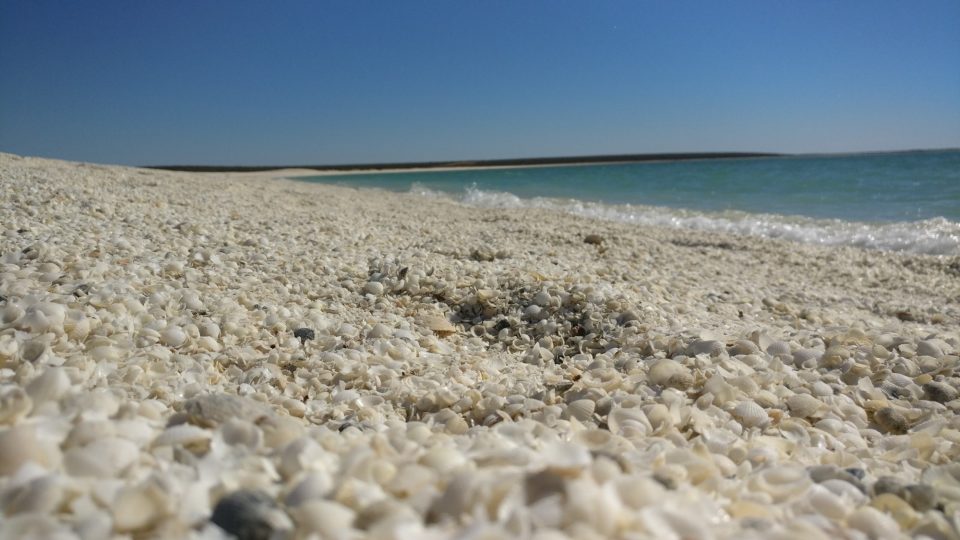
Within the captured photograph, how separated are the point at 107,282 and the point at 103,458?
1.89 m

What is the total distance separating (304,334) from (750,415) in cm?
179

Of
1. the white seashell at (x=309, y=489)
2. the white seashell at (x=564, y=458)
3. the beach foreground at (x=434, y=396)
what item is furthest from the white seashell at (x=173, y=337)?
the white seashell at (x=564, y=458)

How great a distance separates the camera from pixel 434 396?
1967 millimetres

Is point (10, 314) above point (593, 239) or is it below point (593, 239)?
above

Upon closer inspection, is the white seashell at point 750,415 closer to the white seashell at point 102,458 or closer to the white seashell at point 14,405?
the white seashell at point 102,458

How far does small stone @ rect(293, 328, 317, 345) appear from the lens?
8.30ft

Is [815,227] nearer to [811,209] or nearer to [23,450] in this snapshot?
[811,209]

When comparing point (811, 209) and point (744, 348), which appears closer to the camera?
point (744, 348)

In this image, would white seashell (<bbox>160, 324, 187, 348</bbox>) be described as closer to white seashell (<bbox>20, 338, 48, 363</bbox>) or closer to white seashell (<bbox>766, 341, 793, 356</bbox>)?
white seashell (<bbox>20, 338, 48, 363</bbox>)

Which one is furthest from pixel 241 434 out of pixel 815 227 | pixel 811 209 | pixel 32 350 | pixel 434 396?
pixel 811 209

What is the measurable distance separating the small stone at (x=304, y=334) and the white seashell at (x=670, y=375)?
1.42 m

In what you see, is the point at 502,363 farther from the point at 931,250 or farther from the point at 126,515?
the point at 931,250

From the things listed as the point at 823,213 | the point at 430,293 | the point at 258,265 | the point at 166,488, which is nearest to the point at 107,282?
the point at 258,265

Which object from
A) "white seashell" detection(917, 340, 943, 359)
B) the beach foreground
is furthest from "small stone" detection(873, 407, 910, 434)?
"white seashell" detection(917, 340, 943, 359)
